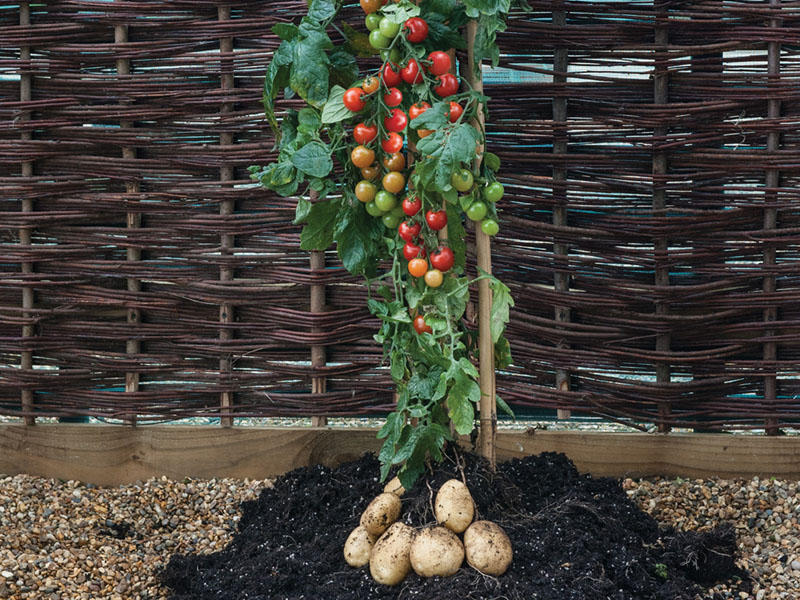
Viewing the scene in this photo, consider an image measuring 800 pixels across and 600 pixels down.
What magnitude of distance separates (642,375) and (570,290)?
0.35 metres

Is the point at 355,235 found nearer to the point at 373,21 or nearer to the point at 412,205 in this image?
the point at 412,205

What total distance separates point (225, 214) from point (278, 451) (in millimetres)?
784

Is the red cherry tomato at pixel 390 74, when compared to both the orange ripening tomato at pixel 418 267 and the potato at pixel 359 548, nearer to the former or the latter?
the orange ripening tomato at pixel 418 267

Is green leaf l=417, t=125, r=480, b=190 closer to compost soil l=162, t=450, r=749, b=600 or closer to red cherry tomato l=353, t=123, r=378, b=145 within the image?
red cherry tomato l=353, t=123, r=378, b=145

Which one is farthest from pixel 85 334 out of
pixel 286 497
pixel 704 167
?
pixel 704 167

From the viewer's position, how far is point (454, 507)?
165cm

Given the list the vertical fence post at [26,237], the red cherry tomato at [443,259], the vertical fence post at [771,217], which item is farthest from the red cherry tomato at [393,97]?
the vertical fence post at [26,237]

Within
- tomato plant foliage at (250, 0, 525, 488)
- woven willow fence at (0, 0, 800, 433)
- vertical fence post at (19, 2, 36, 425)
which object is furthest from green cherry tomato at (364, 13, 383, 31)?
vertical fence post at (19, 2, 36, 425)

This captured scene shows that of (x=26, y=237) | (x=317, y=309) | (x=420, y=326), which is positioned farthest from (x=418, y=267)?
(x=26, y=237)

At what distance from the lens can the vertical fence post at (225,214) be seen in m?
2.40

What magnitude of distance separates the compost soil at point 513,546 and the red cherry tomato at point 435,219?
553 mm

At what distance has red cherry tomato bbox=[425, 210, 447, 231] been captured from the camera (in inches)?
66.0

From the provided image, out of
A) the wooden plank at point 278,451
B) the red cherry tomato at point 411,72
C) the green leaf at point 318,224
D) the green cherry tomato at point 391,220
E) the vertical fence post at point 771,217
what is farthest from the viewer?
the wooden plank at point 278,451

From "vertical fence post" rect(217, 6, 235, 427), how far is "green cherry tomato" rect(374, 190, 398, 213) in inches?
34.0
